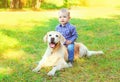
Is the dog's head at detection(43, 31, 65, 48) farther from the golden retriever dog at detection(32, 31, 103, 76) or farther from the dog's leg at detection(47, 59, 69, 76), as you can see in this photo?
the dog's leg at detection(47, 59, 69, 76)

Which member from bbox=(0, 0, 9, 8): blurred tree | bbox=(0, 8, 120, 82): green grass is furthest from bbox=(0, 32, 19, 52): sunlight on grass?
bbox=(0, 0, 9, 8): blurred tree

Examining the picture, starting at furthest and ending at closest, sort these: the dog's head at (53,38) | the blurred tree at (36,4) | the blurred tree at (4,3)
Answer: the blurred tree at (4,3), the blurred tree at (36,4), the dog's head at (53,38)

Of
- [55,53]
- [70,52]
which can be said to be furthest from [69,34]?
[55,53]

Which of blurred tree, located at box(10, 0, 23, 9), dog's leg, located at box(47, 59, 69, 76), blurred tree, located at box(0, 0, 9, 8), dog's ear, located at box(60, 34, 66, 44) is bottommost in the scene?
blurred tree, located at box(0, 0, 9, 8)

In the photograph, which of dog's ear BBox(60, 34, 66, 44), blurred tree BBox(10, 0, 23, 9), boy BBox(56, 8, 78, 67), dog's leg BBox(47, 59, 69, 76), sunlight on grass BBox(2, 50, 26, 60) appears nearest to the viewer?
dog's leg BBox(47, 59, 69, 76)

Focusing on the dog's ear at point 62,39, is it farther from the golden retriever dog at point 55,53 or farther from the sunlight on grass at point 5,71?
the sunlight on grass at point 5,71

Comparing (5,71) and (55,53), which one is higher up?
(55,53)

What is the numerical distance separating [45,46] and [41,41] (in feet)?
2.20

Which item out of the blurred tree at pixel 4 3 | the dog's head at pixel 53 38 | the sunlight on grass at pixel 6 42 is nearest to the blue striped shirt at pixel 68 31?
the dog's head at pixel 53 38

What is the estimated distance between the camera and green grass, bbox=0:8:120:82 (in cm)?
591

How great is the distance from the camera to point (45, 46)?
27.2 ft

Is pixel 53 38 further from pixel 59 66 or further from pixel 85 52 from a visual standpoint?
pixel 85 52

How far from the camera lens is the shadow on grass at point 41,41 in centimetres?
595

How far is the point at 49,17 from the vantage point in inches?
531
